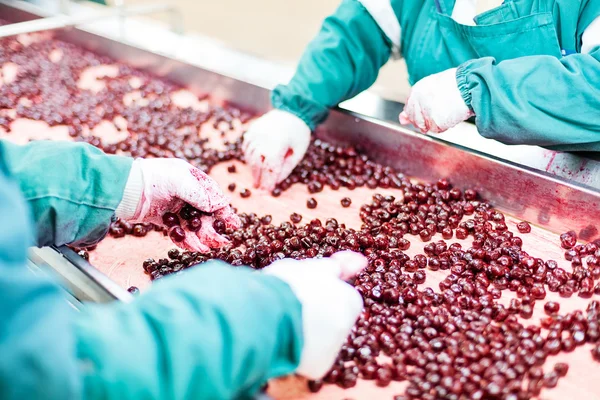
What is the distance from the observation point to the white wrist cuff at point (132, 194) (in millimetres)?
1619

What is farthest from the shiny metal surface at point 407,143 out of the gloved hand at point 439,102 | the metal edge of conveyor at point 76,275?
the metal edge of conveyor at point 76,275

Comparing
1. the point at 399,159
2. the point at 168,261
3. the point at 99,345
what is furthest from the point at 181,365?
the point at 399,159

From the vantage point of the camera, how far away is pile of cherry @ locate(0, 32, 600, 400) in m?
1.45

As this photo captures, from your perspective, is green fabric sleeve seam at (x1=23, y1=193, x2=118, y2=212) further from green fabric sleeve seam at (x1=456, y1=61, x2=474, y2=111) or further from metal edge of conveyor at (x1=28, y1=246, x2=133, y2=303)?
green fabric sleeve seam at (x1=456, y1=61, x2=474, y2=111)

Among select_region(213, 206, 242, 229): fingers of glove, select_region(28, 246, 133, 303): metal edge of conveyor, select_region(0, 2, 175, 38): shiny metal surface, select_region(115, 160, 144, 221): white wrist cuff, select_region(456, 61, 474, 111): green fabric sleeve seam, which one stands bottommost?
select_region(28, 246, 133, 303): metal edge of conveyor

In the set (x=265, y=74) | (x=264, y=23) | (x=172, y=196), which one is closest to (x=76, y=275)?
(x=172, y=196)

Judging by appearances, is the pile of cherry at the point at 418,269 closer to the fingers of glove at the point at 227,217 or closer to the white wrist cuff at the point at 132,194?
the fingers of glove at the point at 227,217

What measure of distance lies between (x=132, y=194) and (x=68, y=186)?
0.70ft

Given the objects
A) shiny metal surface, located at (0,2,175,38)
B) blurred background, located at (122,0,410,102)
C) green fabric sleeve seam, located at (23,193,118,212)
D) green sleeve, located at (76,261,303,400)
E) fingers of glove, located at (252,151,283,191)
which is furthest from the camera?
blurred background, located at (122,0,410,102)

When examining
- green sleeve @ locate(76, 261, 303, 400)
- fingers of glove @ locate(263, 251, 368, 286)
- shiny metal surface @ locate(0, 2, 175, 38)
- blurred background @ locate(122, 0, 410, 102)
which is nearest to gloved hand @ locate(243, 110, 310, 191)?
fingers of glove @ locate(263, 251, 368, 286)

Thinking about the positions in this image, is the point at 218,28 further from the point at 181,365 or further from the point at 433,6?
the point at 181,365

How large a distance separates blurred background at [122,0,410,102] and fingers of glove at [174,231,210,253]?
4321mm

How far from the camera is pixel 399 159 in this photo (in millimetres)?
2457

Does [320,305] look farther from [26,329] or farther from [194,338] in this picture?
[26,329]
